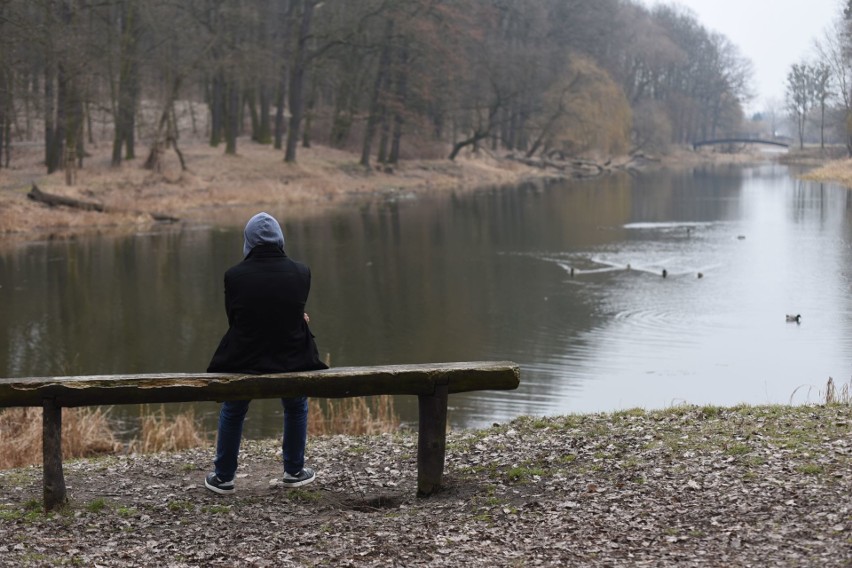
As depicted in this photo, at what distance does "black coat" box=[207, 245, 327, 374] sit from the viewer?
7.00 meters

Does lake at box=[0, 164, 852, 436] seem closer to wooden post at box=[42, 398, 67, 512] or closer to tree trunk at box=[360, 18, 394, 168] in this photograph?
wooden post at box=[42, 398, 67, 512]

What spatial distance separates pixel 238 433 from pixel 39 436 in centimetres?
433

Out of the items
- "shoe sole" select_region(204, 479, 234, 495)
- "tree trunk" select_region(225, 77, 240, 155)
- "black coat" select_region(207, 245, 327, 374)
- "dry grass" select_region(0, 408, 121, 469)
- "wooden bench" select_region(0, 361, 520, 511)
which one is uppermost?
Answer: "tree trunk" select_region(225, 77, 240, 155)

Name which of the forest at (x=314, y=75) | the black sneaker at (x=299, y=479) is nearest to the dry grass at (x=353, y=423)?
the black sneaker at (x=299, y=479)

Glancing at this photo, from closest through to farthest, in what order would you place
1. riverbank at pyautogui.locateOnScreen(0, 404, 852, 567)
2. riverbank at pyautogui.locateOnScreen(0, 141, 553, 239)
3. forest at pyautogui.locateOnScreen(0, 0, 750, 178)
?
riverbank at pyautogui.locateOnScreen(0, 404, 852, 567) < riverbank at pyautogui.locateOnScreen(0, 141, 553, 239) < forest at pyautogui.locateOnScreen(0, 0, 750, 178)

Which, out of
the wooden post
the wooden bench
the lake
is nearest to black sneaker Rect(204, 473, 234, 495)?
the wooden bench

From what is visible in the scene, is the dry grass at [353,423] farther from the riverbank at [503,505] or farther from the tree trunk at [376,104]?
the tree trunk at [376,104]

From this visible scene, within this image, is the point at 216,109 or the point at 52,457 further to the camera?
the point at 216,109

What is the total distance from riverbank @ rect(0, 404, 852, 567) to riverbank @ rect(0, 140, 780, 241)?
27031 millimetres

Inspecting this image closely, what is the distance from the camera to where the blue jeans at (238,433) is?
7.26 metres

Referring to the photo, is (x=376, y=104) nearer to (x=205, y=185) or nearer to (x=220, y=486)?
(x=205, y=185)

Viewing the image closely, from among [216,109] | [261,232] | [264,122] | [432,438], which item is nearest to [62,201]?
[216,109]

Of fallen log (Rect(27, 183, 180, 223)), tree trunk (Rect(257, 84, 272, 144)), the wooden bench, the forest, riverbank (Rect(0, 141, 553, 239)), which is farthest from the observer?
tree trunk (Rect(257, 84, 272, 144))

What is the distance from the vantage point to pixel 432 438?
7051 millimetres
